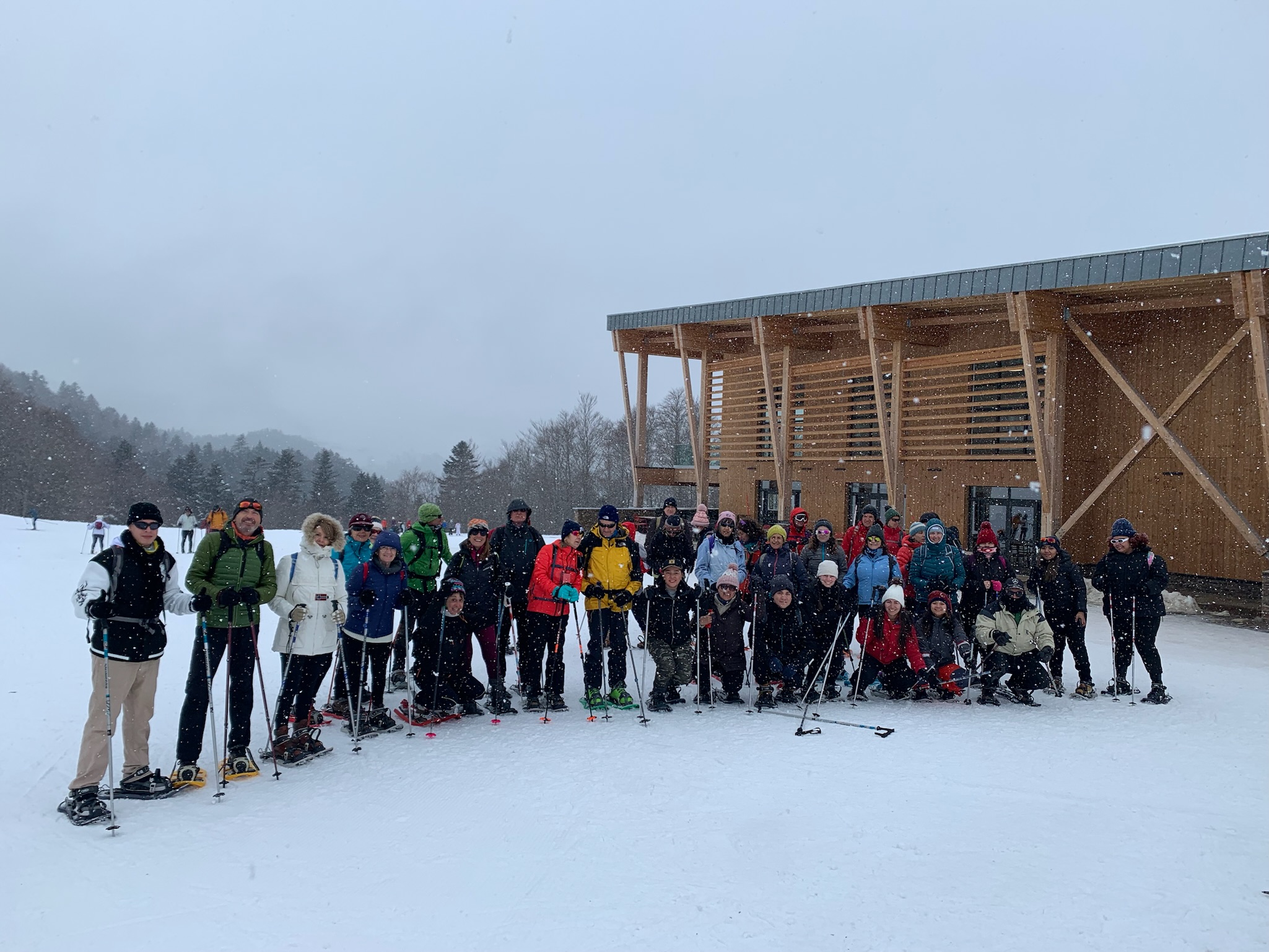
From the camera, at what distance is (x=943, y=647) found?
721 cm

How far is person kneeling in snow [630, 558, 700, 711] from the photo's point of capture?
22.9ft

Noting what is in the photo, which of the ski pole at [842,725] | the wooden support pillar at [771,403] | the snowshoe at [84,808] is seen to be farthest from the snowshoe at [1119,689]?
the wooden support pillar at [771,403]

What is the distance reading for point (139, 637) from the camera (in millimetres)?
4711

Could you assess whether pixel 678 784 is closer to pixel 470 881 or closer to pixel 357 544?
pixel 470 881

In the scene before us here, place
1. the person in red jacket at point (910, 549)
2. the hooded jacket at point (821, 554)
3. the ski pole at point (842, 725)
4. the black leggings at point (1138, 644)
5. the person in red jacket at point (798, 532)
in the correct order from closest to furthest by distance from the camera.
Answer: the ski pole at point (842, 725)
the black leggings at point (1138, 644)
the person in red jacket at point (910, 549)
the hooded jacket at point (821, 554)
the person in red jacket at point (798, 532)

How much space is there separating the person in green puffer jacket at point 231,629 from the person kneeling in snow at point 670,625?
10.1 feet

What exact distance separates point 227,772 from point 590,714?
268cm

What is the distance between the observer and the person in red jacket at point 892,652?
714 cm

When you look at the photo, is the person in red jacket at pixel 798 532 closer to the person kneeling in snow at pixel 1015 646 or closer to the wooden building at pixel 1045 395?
the person kneeling in snow at pixel 1015 646

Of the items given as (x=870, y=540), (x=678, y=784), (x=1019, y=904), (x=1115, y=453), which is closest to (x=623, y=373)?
(x=1115, y=453)

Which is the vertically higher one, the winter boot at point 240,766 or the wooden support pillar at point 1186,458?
the wooden support pillar at point 1186,458

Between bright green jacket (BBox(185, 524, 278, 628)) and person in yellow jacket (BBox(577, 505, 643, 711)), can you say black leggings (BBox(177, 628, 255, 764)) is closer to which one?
bright green jacket (BBox(185, 524, 278, 628))

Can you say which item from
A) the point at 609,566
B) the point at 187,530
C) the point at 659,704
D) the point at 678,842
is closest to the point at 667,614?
the point at 609,566

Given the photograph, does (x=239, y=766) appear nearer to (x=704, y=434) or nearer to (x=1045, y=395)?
(x=1045, y=395)
